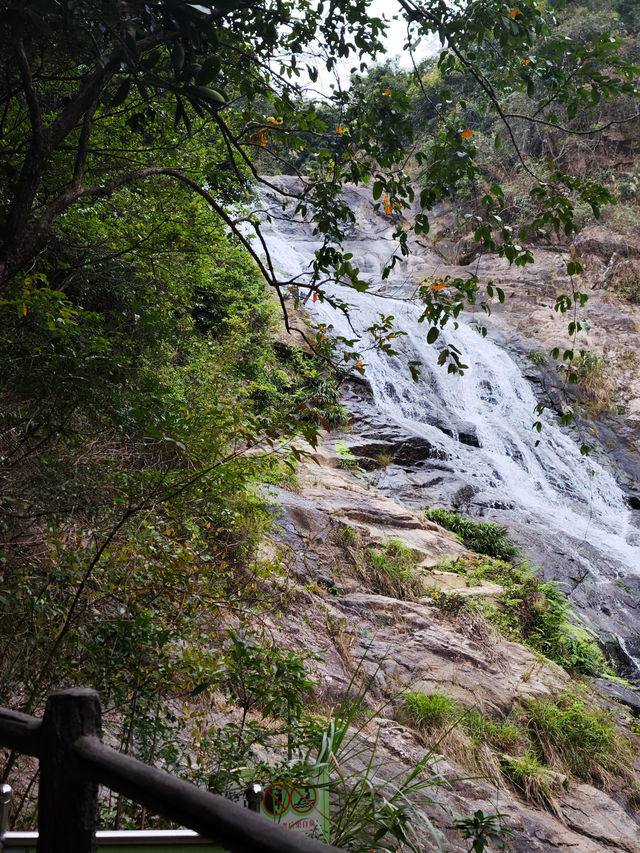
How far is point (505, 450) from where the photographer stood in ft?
43.3

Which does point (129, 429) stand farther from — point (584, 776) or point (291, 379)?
point (291, 379)

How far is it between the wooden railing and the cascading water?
8.14 metres

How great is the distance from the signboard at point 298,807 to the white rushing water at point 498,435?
8432 mm

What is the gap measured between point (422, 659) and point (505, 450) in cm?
794

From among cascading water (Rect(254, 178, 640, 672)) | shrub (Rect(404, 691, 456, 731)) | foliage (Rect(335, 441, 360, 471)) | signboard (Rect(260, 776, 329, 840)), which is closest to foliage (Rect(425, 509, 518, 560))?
cascading water (Rect(254, 178, 640, 672))

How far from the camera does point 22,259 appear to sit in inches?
109

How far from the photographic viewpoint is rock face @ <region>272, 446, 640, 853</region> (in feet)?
14.2

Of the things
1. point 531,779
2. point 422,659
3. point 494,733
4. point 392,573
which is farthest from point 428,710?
point 392,573

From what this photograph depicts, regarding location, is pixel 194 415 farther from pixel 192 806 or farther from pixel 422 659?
pixel 192 806

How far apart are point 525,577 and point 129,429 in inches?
233

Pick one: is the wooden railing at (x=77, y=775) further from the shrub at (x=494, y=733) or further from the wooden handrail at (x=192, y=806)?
the shrub at (x=494, y=733)

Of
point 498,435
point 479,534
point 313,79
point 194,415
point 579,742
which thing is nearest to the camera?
point 313,79

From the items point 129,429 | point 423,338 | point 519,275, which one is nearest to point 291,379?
point 423,338

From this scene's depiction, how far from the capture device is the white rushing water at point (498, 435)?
11371 mm
